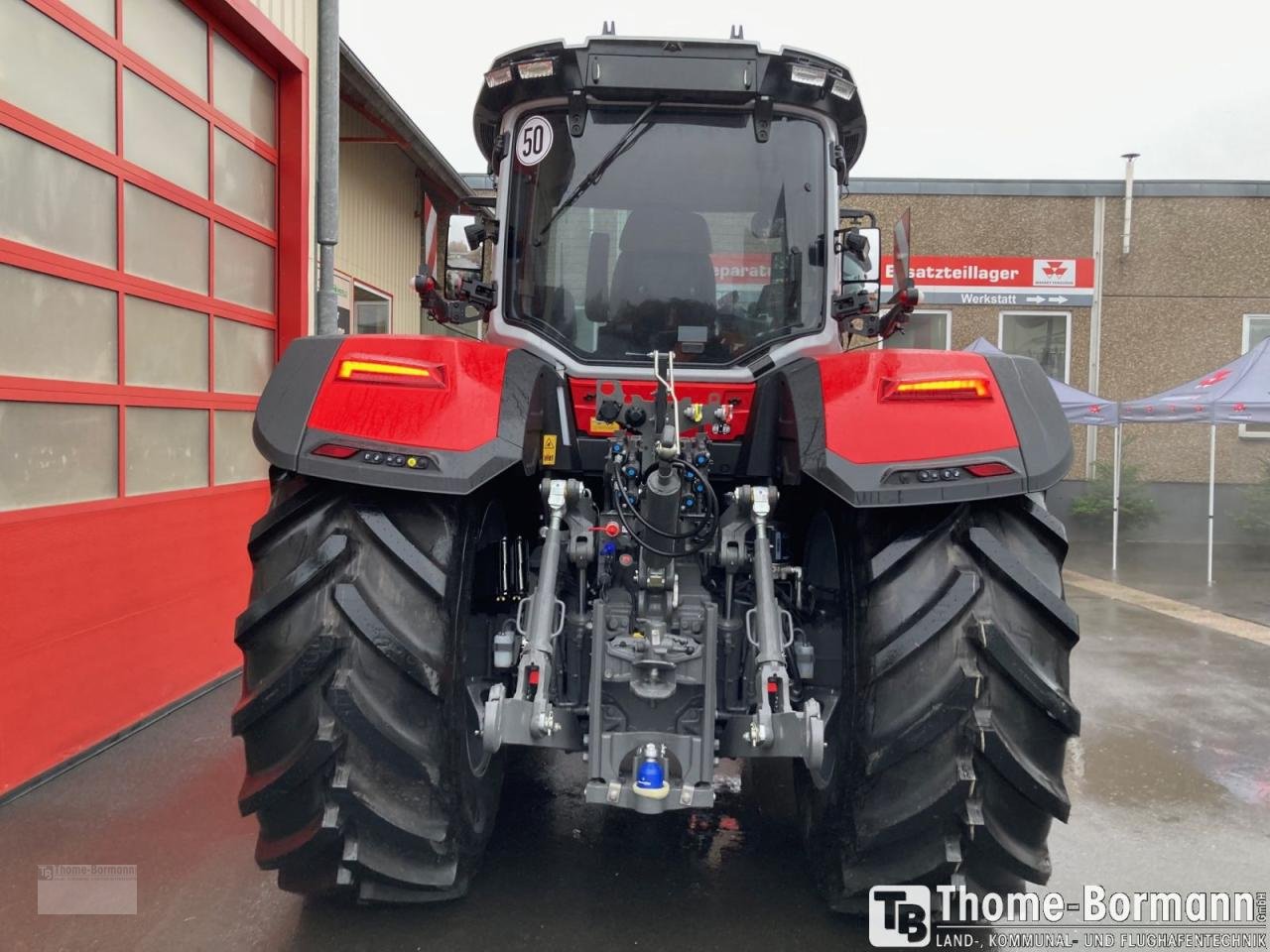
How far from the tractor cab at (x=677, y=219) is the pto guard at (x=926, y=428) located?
663 millimetres

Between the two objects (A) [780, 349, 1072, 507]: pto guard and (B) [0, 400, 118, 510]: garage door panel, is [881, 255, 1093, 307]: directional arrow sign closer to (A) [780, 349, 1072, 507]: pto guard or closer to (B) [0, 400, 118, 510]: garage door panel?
(B) [0, 400, 118, 510]: garage door panel

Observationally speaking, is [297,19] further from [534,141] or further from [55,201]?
[534,141]

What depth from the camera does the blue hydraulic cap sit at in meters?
2.31

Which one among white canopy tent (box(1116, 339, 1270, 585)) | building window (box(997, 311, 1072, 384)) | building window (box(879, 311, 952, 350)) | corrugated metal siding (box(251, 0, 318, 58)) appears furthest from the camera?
building window (box(879, 311, 952, 350))

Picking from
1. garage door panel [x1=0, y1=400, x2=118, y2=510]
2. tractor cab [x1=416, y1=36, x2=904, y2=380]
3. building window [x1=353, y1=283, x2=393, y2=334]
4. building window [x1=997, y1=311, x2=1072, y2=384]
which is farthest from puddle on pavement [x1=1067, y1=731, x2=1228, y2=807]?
building window [x1=997, y1=311, x2=1072, y2=384]

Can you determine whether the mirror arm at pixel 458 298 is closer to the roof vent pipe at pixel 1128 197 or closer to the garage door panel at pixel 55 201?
the garage door panel at pixel 55 201

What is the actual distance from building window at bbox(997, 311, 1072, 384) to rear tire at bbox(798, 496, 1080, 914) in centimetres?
1247

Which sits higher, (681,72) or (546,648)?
(681,72)

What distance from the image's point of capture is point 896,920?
2.66 meters

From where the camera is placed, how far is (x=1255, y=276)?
13.4 meters

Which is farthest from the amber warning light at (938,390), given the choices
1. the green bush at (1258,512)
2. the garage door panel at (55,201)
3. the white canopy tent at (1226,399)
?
the green bush at (1258,512)

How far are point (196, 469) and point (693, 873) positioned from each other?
3805mm

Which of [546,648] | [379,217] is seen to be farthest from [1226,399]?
[546,648]

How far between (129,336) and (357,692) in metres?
3.24
